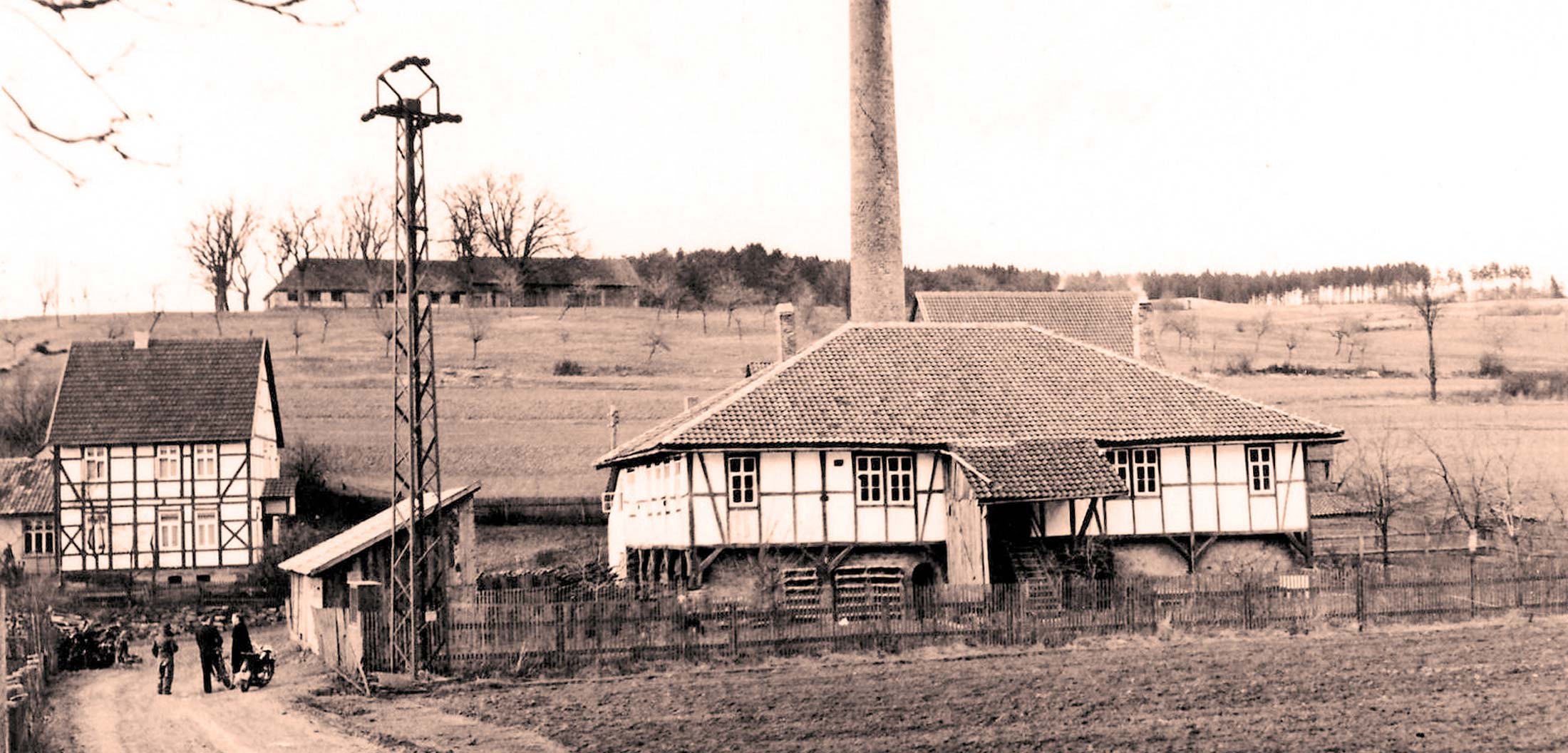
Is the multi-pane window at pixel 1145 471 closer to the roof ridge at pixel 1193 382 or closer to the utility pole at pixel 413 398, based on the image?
the roof ridge at pixel 1193 382

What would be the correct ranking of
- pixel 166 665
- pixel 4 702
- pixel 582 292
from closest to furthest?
pixel 4 702, pixel 166 665, pixel 582 292

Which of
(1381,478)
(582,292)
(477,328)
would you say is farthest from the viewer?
(582,292)

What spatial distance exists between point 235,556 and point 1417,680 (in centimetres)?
3675

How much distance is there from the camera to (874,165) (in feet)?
165

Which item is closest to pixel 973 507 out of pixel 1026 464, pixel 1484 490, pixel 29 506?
pixel 1026 464

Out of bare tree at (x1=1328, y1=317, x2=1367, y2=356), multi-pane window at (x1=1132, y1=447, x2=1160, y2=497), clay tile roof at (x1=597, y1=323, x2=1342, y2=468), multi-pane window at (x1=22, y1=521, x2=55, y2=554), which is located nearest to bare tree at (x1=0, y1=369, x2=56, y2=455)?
multi-pane window at (x1=22, y1=521, x2=55, y2=554)

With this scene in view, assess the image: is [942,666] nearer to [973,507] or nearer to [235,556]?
[973,507]

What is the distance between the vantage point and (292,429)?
222 ft

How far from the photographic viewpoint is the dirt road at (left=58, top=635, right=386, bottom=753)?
21.2m

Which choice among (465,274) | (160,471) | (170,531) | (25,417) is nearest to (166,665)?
(170,531)

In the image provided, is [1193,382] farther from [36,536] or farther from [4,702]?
[36,536]

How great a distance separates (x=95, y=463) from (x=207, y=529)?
382cm

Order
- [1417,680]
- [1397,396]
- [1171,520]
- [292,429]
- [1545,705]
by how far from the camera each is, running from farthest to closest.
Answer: [1397,396] → [292,429] → [1171,520] → [1417,680] → [1545,705]

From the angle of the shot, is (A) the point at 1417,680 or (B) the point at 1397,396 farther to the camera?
(B) the point at 1397,396
